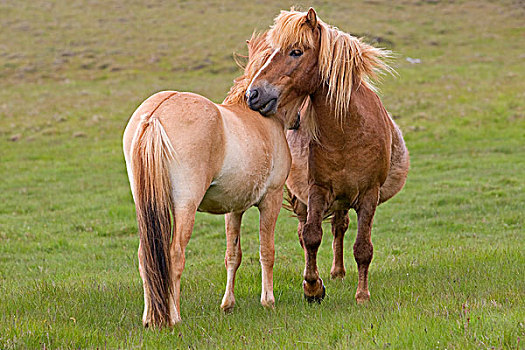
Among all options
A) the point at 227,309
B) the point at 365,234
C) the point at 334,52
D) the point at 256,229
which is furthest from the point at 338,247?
the point at 256,229

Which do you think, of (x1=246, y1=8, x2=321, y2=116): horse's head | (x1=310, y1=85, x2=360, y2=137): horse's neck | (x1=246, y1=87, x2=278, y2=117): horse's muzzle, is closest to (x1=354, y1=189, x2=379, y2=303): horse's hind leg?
(x1=310, y1=85, x2=360, y2=137): horse's neck

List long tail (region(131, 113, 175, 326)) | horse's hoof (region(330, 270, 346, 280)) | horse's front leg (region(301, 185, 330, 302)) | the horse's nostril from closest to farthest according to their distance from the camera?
long tail (region(131, 113, 175, 326)), the horse's nostril, horse's front leg (region(301, 185, 330, 302)), horse's hoof (region(330, 270, 346, 280))

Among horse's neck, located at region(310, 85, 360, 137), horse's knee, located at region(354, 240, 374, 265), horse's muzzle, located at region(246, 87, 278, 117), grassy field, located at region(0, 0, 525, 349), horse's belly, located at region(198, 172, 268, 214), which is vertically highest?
horse's muzzle, located at region(246, 87, 278, 117)

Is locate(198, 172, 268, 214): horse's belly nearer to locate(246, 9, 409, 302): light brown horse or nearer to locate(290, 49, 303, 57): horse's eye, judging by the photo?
locate(246, 9, 409, 302): light brown horse

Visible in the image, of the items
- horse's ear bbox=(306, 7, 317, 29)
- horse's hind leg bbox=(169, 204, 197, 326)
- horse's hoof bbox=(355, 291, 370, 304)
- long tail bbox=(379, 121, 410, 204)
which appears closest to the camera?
horse's hind leg bbox=(169, 204, 197, 326)

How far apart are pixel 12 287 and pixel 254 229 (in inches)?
213

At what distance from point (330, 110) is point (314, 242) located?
127cm

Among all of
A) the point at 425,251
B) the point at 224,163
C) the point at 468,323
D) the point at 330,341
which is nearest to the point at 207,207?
the point at 224,163

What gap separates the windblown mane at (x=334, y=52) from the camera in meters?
5.18

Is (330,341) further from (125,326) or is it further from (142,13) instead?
(142,13)

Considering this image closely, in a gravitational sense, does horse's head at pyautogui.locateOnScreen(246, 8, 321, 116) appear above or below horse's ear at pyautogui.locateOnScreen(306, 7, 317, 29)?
below

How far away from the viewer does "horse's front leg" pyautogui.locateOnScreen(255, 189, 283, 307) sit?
529 cm

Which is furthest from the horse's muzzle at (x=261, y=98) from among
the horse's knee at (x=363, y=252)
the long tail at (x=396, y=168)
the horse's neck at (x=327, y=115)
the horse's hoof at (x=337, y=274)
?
the horse's hoof at (x=337, y=274)

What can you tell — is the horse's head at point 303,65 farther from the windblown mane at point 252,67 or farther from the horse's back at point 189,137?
the horse's back at point 189,137
